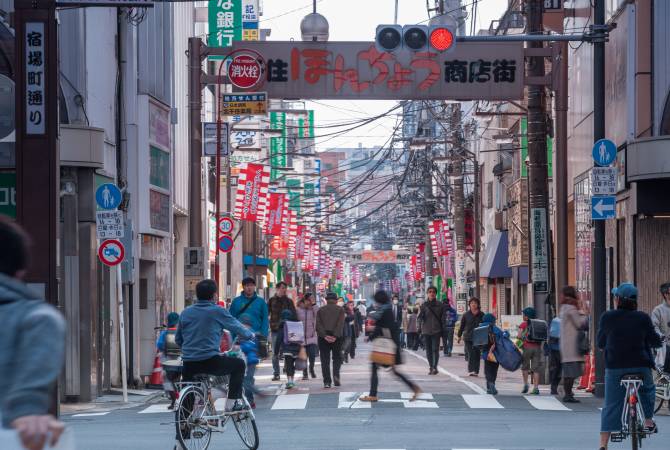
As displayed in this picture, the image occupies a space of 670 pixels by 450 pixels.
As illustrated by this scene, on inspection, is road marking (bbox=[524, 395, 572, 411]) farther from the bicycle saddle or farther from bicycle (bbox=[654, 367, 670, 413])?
the bicycle saddle

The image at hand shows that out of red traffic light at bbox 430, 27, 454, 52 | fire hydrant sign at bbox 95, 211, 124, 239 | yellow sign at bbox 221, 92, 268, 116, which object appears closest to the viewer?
red traffic light at bbox 430, 27, 454, 52

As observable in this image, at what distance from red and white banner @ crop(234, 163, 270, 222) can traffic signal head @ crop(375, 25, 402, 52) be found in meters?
24.6

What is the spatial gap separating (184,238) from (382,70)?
14.5m

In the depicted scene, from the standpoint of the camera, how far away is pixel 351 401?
20.2 meters

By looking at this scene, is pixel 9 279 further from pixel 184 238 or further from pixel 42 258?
pixel 184 238

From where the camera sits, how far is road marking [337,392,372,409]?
19297mm

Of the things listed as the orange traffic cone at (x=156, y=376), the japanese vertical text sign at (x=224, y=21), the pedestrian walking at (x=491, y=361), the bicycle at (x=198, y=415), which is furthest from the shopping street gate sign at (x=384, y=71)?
the japanese vertical text sign at (x=224, y=21)

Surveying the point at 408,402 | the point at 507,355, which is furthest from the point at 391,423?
the point at 507,355

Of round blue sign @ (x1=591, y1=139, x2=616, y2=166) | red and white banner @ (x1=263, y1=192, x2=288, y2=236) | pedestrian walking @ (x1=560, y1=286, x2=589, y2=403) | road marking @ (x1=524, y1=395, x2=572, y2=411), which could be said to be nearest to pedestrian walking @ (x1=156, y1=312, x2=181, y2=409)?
road marking @ (x1=524, y1=395, x2=572, y2=411)

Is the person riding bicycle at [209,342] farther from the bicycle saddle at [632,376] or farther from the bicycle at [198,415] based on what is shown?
the bicycle saddle at [632,376]

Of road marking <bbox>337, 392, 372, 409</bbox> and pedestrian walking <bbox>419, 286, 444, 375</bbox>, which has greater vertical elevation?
pedestrian walking <bbox>419, 286, 444, 375</bbox>

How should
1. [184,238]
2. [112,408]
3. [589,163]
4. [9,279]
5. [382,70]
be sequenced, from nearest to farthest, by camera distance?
[9,279] < [112,408] < [382,70] < [589,163] < [184,238]

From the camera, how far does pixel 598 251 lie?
21.5 meters

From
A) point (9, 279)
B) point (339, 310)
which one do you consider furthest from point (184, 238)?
point (9, 279)
